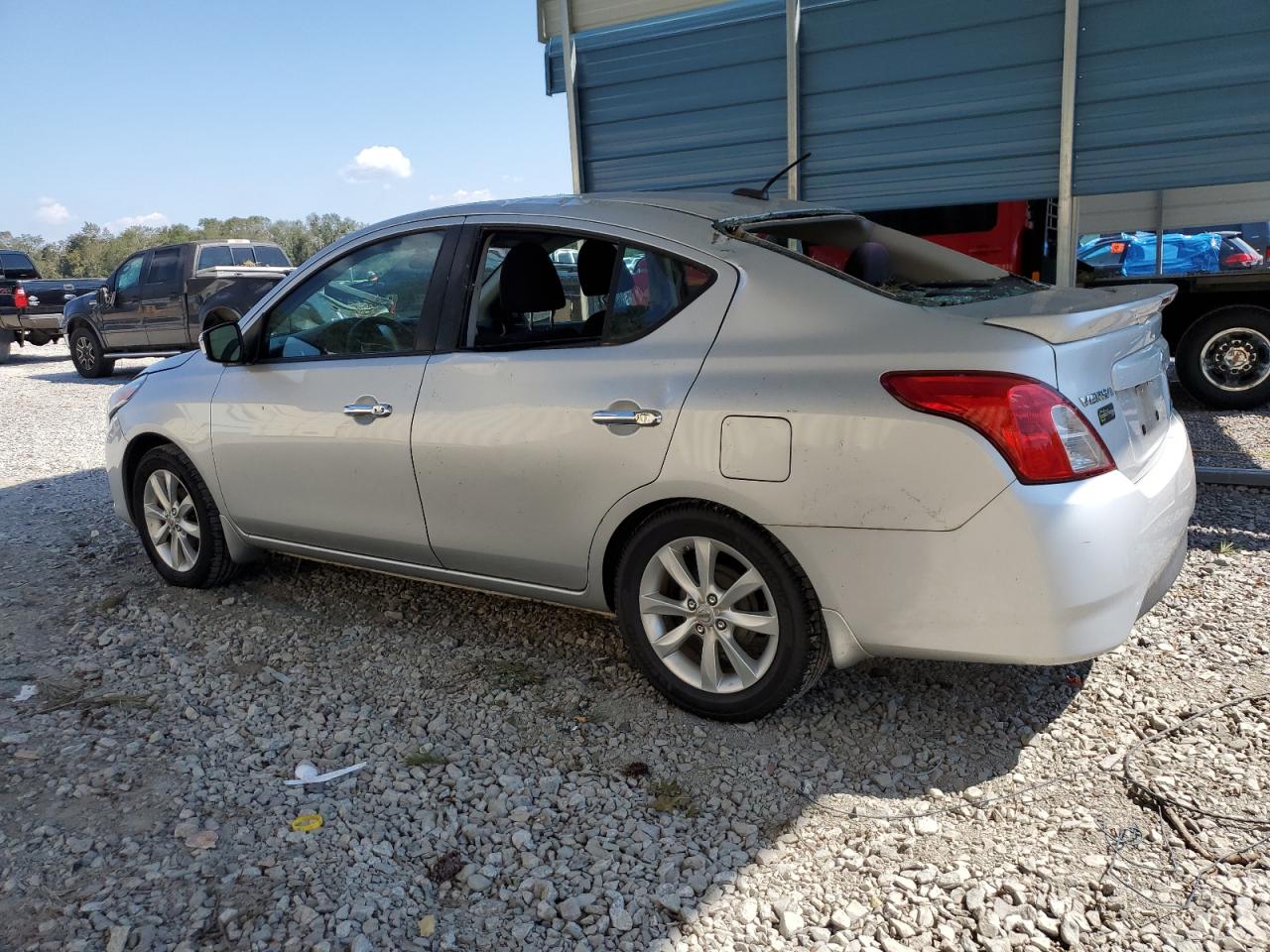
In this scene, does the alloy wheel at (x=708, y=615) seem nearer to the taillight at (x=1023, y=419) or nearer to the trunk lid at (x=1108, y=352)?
the taillight at (x=1023, y=419)

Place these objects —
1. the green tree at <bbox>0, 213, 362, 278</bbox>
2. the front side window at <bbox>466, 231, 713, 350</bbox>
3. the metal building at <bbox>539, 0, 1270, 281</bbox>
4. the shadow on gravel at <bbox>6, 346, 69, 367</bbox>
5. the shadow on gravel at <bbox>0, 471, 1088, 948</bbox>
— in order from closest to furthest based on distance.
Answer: the shadow on gravel at <bbox>0, 471, 1088, 948</bbox>
the front side window at <bbox>466, 231, 713, 350</bbox>
the metal building at <bbox>539, 0, 1270, 281</bbox>
the shadow on gravel at <bbox>6, 346, 69, 367</bbox>
the green tree at <bbox>0, 213, 362, 278</bbox>

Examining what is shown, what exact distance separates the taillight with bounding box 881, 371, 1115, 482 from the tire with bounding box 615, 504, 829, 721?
68cm

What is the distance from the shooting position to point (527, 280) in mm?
3664

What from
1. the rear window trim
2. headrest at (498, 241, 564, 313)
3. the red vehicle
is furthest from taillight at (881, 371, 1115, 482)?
the red vehicle

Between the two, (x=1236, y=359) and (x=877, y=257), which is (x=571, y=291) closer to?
(x=877, y=257)

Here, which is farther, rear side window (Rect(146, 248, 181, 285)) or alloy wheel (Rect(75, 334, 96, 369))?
alloy wheel (Rect(75, 334, 96, 369))

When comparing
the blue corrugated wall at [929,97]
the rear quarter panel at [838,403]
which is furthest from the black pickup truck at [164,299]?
the rear quarter panel at [838,403]

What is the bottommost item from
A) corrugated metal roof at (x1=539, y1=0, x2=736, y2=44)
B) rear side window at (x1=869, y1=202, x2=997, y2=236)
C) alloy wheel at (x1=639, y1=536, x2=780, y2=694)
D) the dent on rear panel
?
alloy wheel at (x1=639, y1=536, x2=780, y2=694)

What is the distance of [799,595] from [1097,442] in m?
0.92

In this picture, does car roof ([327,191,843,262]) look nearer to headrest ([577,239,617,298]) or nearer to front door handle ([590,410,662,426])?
headrest ([577,239,617,298])

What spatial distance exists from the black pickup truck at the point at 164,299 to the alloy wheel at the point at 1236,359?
37.8ft

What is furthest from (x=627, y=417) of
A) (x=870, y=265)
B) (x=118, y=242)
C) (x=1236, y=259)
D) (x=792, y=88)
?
(x=118, y=242)

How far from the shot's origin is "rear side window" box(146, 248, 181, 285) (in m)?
14.9

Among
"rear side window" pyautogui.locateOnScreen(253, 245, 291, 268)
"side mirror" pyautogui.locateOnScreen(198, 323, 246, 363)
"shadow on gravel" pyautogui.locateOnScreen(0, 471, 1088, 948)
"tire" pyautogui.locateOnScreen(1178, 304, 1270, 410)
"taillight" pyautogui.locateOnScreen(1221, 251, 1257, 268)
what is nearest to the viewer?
"shadow on gravel" pyautogui.locateOnScreen(0, 471, 1088, 948)
